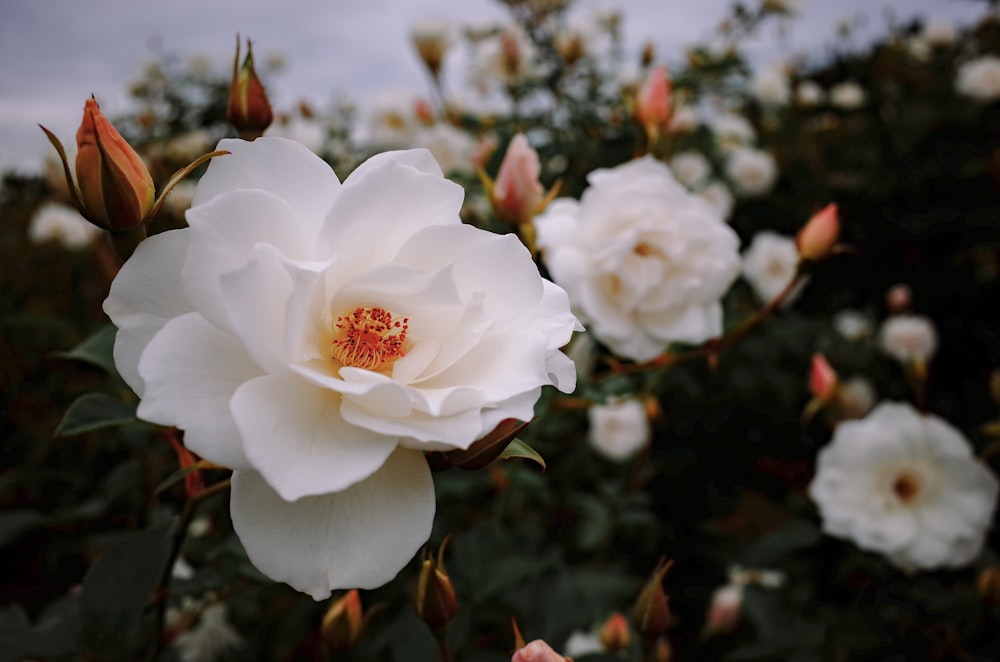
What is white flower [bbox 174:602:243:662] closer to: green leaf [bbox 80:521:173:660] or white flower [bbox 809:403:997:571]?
green leaf [bbox 80:521:173:660]

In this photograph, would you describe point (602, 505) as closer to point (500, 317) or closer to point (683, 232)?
point (683, 232)

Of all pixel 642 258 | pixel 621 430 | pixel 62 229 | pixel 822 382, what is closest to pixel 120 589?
pixel 642 258

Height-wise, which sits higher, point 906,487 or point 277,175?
point 277,175

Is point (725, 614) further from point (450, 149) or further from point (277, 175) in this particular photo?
point (277, 175)

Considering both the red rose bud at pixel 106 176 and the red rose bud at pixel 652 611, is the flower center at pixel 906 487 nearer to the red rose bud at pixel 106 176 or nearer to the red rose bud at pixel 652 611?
the red rose bud at pixel 652 611

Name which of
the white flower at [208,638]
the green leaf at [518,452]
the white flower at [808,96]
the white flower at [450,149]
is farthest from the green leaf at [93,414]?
the white flower at [808,96]

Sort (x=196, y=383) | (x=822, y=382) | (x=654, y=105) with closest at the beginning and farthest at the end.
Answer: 1. (x=196, y=383)
2. (x=654, y=105)
3. (x=822, y=382)
